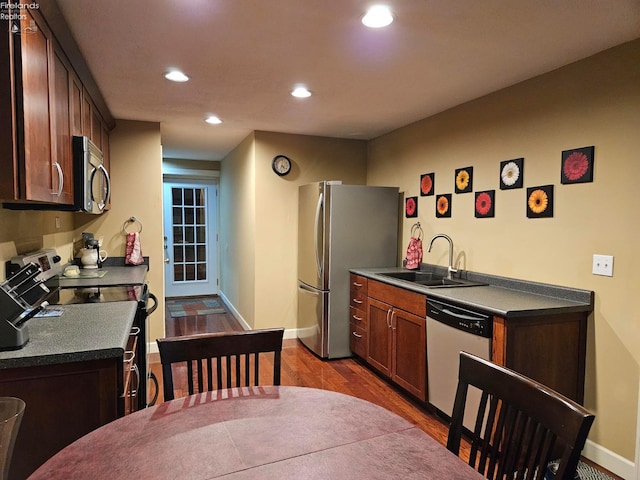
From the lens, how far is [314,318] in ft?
13.2

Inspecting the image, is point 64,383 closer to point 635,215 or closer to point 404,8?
point 404,8

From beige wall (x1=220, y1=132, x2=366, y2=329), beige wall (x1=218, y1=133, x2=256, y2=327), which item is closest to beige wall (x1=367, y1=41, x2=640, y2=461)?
beige wall (x1=220, y1=132, x2=366, y2=329)

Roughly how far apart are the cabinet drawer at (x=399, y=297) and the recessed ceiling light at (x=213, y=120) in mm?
2065

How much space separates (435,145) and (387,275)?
1.22m

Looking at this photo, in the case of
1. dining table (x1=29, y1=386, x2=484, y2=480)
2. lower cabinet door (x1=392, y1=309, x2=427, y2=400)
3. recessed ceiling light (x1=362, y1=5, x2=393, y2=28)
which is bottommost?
lower cabinet door (x1=392, y1=309, x2=427, y2=400)

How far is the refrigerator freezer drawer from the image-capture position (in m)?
3.89

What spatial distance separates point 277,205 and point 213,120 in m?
1.09

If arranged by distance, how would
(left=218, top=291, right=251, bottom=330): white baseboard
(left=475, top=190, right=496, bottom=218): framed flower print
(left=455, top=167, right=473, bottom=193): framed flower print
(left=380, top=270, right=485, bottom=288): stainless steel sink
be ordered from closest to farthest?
(left=475, top=190, right=496, bottom=218): framed flower print < (left=455, top=167, right=473, bottom=193): framed flower print < (left=380, top=270, right=485, bottom=288): stainless steel sink < (left=218, top=291, right=251, bottom=330): white baseboard

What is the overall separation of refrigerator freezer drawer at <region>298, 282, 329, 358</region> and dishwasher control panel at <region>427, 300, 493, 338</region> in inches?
53.1

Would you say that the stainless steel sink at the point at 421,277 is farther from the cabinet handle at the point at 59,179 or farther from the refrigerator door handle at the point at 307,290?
the cabinet handle at the point at 59,179

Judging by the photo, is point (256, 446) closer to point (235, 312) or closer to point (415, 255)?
point (415, 255)

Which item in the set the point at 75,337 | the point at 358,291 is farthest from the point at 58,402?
the point at 358,291

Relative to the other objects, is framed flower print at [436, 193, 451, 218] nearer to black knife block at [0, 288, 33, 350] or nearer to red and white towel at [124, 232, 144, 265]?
red and white towel at [124, 232, 144, 265]

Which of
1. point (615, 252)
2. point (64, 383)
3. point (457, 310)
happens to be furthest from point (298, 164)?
point (64, 383)
